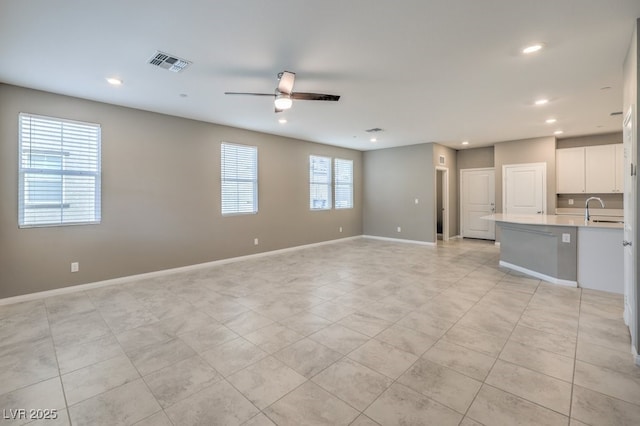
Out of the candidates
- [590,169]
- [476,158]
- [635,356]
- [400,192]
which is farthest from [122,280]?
[590,169]

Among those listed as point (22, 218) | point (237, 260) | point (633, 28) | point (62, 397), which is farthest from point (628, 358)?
point (22, 218)

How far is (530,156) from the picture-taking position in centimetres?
712

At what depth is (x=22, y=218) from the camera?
375 centimetres

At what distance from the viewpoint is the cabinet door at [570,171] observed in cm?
668

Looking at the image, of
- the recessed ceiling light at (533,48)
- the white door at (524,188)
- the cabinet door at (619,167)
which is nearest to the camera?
the recessed ceiling light at (533,48)

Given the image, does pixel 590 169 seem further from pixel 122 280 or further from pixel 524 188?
pixel 122 280

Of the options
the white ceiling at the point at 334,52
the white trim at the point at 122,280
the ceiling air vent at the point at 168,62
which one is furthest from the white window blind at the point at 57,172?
the ceiling air vent at the point at 168,62

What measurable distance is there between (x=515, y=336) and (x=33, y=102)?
244 inches

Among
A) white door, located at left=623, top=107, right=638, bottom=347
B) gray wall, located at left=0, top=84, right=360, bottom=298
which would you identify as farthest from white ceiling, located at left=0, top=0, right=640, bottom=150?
white door, located at left=623, top=107, right=638, bottom=347

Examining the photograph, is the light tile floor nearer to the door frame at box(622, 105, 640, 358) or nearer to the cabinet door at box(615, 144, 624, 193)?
the door frame at box(622, 105, 640, 358)

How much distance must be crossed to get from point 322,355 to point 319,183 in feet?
18.8

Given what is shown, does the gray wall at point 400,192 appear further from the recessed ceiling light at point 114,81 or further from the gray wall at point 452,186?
the recessed ceiling light at point 114,81

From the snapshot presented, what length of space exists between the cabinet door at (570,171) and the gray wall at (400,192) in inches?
110

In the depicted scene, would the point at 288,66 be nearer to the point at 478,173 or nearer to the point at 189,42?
the point at 189,42
